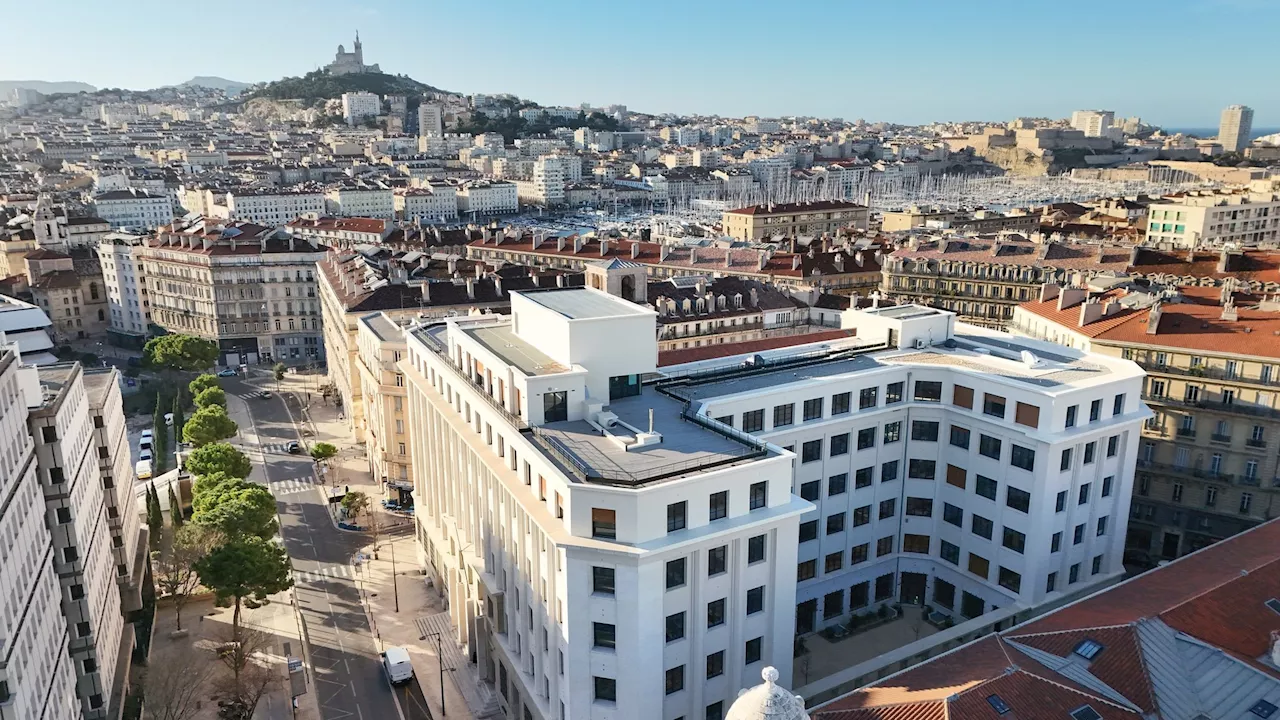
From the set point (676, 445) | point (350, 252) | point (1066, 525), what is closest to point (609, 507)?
point (676, 445)

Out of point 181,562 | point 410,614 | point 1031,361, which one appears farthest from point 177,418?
point 1031,361

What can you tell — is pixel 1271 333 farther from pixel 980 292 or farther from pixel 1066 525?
pixel 980 292

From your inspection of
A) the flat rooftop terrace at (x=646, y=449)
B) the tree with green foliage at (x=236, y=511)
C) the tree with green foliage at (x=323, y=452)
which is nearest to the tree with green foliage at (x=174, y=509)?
the tree with green foliage at (x=236, y=511)

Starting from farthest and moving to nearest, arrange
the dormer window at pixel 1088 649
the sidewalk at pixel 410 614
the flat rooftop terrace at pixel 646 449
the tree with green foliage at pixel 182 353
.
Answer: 1. the tree with green foliage at pixel 182 353
2. the sidewalk at pixel 410 614
3. the flat rooftop terrace at pixel 646 449
4. the dormer window at pixel 1088 649

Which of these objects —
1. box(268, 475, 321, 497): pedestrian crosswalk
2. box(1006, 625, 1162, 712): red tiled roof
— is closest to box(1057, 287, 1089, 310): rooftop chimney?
box(1006, 625, 1162, 712): red tiled roof

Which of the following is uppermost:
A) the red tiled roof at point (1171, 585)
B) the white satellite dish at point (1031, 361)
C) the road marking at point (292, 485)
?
the white satellite dish at point (1031, 361)

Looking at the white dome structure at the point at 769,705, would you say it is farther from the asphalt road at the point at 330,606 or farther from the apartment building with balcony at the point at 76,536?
the apartment building with balcony at the point at 76,536
